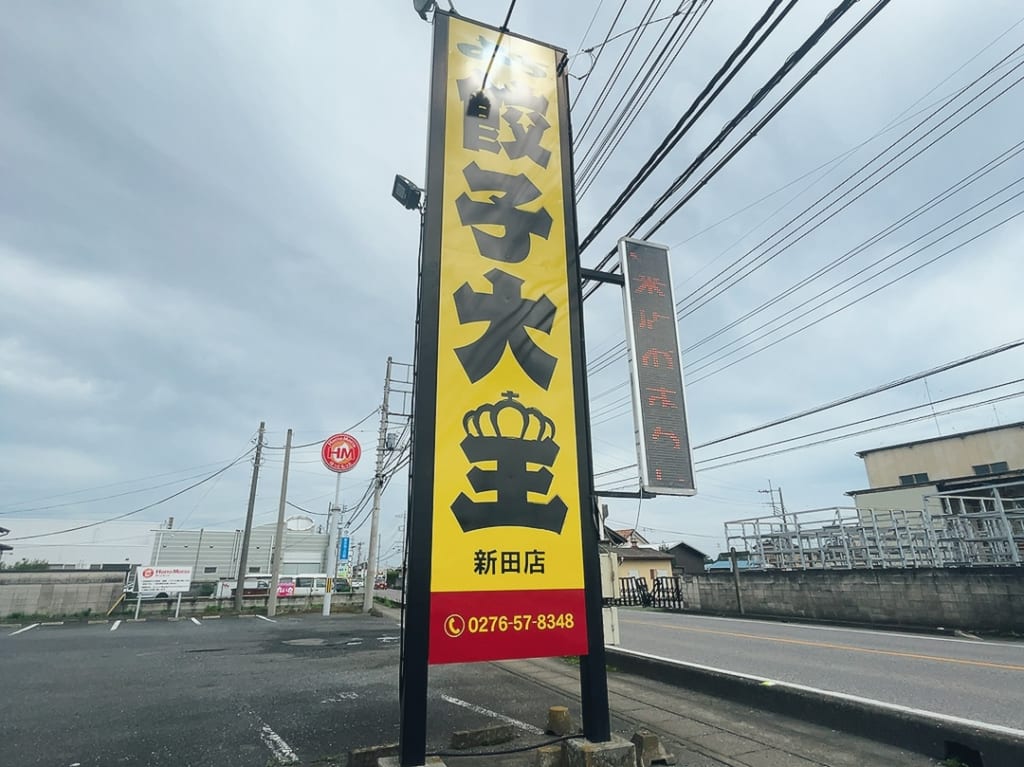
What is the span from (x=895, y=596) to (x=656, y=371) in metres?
12.9

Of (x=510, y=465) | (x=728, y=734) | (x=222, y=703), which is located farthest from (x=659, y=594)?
(x=510, y=465)

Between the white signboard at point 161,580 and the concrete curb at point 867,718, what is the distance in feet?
66.1

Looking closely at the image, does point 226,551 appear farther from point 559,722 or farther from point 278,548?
point 559,722

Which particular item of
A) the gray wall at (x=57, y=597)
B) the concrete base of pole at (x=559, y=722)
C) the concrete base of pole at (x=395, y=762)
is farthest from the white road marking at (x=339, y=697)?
the gray wall at (x=57, y=597)

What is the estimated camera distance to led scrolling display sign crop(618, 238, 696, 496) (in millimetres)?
5023

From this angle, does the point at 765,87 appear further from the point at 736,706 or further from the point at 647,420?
the point at 736,706

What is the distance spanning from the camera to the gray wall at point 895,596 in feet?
37.3

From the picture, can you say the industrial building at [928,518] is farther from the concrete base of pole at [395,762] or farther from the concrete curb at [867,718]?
the concrete base of pole at [395,762]

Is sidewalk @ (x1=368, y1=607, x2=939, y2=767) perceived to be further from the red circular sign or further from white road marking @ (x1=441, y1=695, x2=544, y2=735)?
the red circular sign

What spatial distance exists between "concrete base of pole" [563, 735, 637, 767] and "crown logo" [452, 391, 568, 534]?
1.46 meters

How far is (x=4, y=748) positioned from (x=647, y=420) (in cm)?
666

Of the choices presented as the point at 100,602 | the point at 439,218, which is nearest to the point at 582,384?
the point at 439,218

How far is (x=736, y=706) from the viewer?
571 centimetres

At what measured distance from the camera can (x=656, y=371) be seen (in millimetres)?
5371
